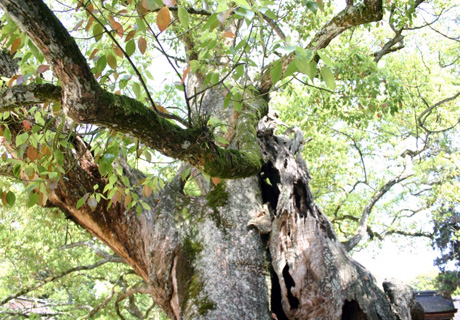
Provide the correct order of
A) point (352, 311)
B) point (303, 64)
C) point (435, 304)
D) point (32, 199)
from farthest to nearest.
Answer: point (435, 304), point (352, 311), point (32, 199), point (303, 64)

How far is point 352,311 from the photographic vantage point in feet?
11.7

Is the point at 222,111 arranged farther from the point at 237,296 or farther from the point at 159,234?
the point at 237,296

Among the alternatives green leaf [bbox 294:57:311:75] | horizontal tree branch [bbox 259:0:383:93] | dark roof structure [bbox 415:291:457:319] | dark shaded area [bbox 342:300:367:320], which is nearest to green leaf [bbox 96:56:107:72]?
green leaf [bbox 294:57:311:75]

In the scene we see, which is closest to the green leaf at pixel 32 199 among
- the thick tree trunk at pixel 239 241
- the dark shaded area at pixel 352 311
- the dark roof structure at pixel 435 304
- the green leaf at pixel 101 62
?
the thick tree trunk at pixel 239 241

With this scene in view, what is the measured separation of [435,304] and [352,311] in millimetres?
6384

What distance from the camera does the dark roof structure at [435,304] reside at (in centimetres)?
840

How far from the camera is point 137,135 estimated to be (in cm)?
234

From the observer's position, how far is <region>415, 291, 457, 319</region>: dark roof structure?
8398 mm

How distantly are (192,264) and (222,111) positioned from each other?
2248mm

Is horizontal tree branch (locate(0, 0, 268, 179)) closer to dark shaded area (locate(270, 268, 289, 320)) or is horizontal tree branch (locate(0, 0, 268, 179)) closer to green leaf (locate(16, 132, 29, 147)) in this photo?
green leaf (locate(16, 132, 29, 147))

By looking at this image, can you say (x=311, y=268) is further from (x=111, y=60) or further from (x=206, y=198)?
(x=111, y=60)

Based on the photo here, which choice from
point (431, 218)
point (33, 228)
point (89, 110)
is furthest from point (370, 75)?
point (431, 218)

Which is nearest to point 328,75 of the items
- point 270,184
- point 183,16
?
point 183,16

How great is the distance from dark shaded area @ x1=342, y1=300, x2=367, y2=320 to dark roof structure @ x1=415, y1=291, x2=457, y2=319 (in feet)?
19.3
